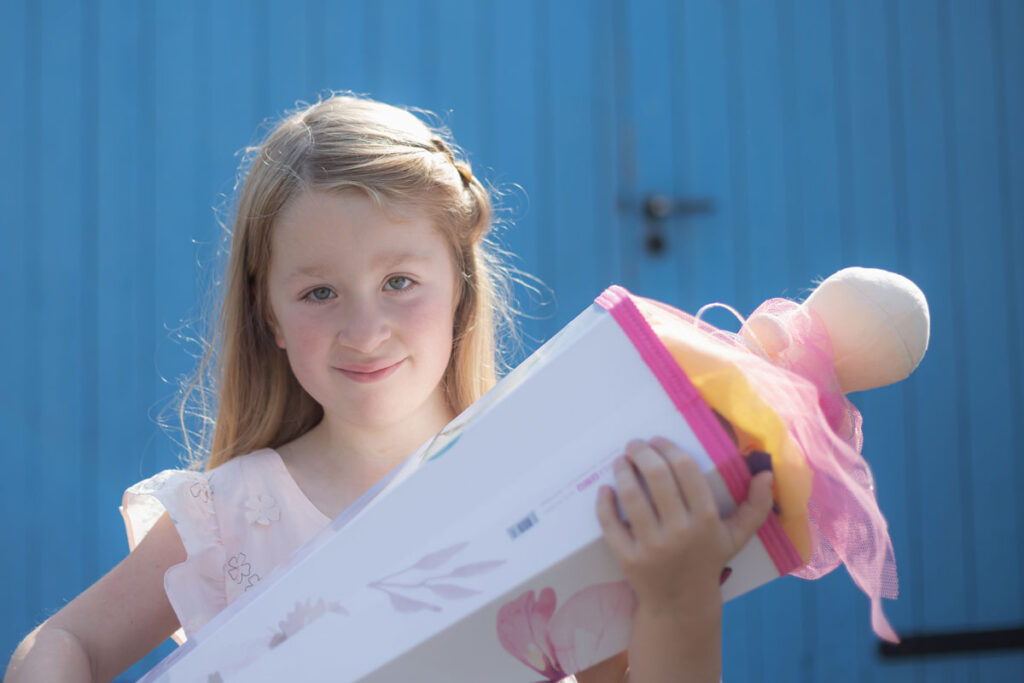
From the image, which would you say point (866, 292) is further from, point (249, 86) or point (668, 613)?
point (249, 86)

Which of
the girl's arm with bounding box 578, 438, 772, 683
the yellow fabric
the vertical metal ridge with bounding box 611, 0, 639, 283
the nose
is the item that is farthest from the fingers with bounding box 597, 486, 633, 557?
the vertical metal ridge with bounding box 611, 0, 639, 283

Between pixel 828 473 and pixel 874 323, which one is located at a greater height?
pixel 874 323

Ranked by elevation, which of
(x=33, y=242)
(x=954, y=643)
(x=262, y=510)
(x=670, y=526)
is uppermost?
(x=33, y=242)

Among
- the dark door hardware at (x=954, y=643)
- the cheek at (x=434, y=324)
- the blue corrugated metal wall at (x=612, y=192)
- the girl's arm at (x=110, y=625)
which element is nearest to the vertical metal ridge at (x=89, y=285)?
the blue corrugated metal wall at (x=612, y=192)

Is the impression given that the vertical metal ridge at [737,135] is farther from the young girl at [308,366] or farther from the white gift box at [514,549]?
the white gift box at [514,549]

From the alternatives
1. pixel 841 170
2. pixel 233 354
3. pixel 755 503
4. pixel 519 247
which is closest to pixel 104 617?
pixel 233 354

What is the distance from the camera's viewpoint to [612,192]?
235 cm

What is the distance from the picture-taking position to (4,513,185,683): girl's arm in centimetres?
92

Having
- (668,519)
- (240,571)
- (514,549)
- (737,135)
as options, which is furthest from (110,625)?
(737,135)

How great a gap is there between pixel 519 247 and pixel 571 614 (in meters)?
1.67

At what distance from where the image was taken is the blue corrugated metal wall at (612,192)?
212cm

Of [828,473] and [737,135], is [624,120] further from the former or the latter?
[828,473]

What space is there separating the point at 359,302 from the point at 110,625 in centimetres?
47

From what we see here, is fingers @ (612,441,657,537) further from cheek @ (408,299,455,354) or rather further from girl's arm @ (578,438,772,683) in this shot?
cheek @ (408,299,455,354)
